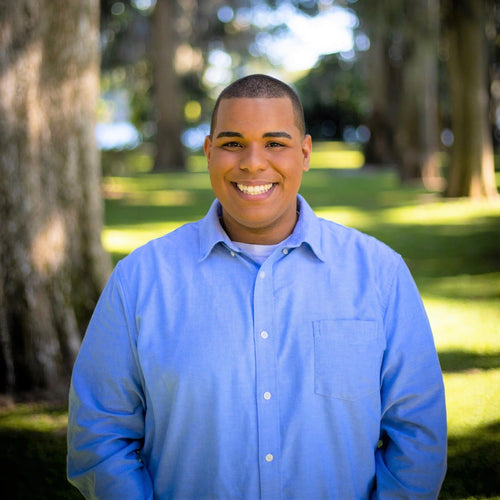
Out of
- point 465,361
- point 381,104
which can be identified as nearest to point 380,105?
point 381,104

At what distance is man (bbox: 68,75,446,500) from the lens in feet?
6.90

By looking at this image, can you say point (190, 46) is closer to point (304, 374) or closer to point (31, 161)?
point (31, 161)

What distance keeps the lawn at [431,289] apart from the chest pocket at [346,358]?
1.67 m

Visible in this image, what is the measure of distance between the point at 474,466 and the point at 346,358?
1986mm

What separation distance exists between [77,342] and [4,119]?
1497 mm

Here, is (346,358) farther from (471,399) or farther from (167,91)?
(167,91)

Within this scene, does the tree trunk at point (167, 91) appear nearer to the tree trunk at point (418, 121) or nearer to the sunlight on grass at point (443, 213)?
the tree trunk at point (418, 121)

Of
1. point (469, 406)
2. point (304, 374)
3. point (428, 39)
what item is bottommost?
point (469, 406)

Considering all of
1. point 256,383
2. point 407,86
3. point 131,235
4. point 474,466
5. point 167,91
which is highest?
point 167,91

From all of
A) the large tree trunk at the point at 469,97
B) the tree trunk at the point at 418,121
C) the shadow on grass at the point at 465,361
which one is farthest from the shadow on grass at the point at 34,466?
the tree trunk at the point at 418,121

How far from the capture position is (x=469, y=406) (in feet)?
14.6

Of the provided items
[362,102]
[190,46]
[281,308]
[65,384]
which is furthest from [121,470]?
[362,102]

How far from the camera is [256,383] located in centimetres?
210

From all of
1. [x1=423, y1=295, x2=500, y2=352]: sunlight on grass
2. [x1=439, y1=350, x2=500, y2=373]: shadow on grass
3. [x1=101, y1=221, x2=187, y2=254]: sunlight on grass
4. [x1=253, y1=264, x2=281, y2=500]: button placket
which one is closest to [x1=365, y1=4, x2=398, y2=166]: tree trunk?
[x1=101, y1=221, x2=187, y2=254]: sunlight on grass
